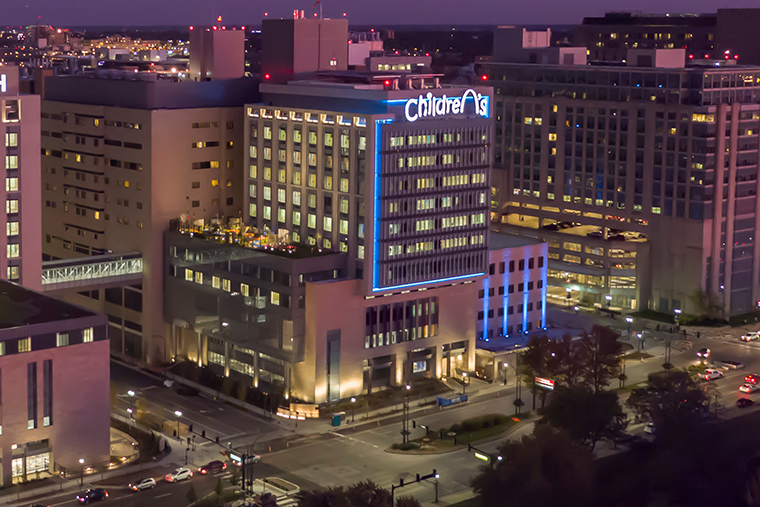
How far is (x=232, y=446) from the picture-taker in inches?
5039

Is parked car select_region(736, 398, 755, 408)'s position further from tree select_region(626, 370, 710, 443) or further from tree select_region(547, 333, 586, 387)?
tree select_region(547, 333, 586, 387)

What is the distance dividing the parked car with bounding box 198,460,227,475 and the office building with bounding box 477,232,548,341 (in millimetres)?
51561

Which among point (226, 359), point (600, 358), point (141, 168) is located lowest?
point (226, 359)

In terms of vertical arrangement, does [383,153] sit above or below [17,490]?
above

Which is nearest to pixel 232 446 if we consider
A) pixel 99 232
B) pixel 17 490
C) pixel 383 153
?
pixel 17 490

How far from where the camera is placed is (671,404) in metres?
129

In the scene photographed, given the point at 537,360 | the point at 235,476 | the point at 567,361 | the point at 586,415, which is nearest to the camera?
the point at 235,476

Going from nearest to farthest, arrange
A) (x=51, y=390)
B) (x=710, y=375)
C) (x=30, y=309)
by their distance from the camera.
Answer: (x=51, y=390) < (x=30, y=309) < (x=710, y=375)

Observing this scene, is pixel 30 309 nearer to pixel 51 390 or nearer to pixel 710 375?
pixel 51 390

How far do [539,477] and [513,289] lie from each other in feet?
202

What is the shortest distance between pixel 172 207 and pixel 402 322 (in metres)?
33.7

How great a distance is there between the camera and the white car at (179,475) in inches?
4633

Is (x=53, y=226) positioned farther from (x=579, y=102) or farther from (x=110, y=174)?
(x=579, y=102)

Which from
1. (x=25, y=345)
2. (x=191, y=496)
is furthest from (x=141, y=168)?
(x=191, y=496)
